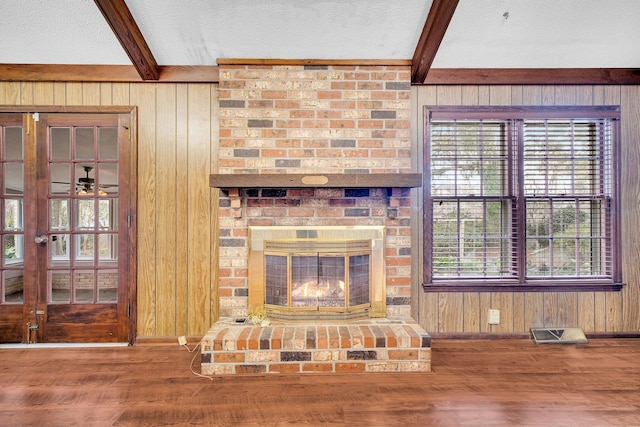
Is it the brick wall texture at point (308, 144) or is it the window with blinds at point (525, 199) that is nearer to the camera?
the brick wall texture at point (308, 144)

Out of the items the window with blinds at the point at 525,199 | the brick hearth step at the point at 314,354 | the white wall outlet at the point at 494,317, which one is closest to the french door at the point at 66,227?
the brick hearth step at the point at 314,354

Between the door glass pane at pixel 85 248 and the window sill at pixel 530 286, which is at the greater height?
the door glass pane at pixel 85 248

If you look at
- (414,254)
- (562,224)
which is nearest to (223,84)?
(414,254)

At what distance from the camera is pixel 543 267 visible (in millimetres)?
2977

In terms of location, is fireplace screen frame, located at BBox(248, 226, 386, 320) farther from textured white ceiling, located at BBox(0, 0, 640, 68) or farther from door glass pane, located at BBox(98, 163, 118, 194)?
textured white ceiling, located at BBox(0, 0, 640, 68)

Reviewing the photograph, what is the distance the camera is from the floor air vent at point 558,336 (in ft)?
9.13

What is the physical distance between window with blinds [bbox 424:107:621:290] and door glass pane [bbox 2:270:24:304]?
357cm

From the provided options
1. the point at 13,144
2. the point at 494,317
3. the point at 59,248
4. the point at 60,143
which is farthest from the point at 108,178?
the point at 494,317

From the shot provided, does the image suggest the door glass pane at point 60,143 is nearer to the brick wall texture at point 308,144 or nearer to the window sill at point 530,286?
the brick wall texture at point 308,144

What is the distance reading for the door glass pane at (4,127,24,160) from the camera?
2832 mm

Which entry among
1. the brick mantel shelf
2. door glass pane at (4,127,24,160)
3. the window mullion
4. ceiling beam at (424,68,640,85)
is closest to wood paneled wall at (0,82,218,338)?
the brick mantel shelf

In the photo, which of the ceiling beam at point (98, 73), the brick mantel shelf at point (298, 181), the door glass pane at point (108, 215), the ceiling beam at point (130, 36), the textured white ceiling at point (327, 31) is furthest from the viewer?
the door glass pane at point (108, 215)

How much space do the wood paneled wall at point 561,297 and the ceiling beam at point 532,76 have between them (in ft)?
0.19

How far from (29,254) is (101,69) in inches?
66.5
